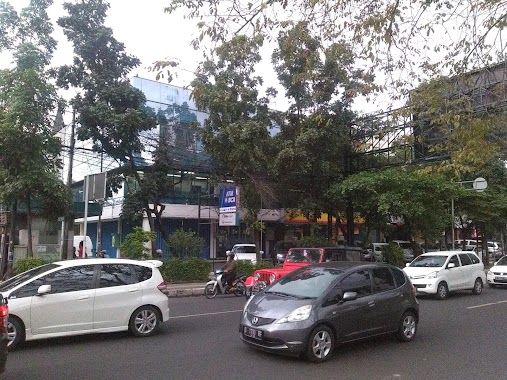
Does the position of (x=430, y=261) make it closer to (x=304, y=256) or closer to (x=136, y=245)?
(x=304, y=256)

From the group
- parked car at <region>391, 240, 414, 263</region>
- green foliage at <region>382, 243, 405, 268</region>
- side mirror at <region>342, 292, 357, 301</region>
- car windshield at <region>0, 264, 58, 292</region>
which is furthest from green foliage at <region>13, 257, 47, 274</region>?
parked car at <region>391, 240, 414, 263</region>

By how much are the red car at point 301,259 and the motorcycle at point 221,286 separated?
124 centimetres

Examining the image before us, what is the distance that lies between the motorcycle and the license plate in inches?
332

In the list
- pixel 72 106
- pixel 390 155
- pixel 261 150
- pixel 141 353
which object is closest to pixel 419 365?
pixel 141 353

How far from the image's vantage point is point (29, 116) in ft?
52.2

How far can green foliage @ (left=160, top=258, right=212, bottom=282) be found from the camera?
1889 cm

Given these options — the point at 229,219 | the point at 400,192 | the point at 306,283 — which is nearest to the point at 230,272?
the point at 229,219

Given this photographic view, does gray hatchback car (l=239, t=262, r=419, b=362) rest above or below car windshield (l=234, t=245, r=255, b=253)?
below

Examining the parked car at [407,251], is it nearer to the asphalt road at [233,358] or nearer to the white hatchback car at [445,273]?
the white hatchback car at [445,273]

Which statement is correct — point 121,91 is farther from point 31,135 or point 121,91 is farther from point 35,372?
point 35,372

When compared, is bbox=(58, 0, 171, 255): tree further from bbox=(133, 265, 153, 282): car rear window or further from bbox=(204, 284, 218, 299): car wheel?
bbox=(133, 265, 153, 282): car rear window

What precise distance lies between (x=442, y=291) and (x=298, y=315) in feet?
33.6

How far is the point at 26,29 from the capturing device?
16.9 metres

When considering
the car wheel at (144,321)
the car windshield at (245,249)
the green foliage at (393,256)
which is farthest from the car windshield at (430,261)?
the car windshield at (245,249)
